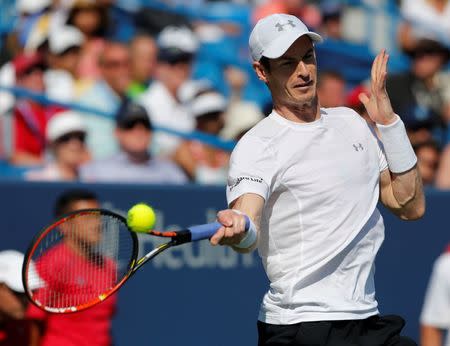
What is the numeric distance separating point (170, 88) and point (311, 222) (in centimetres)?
522

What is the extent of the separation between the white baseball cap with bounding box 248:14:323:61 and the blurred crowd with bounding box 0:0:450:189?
3.64 meters

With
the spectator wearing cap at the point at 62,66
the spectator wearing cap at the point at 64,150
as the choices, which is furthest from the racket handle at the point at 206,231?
the spectator wearing cap at the point at 62,66

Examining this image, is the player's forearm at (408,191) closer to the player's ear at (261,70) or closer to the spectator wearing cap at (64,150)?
the player's ear at (261,70)

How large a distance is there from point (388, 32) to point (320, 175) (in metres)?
7.27

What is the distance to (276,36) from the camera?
4.40m

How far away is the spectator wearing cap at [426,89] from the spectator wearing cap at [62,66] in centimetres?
276

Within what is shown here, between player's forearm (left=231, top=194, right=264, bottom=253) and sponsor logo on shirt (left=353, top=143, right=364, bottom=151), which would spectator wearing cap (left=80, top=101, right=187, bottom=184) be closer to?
sponsor logo on shirt (left=353, top=143, right=364, bottom=151)

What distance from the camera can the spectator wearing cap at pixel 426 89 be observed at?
10.0 metres

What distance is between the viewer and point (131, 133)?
8.12 meters

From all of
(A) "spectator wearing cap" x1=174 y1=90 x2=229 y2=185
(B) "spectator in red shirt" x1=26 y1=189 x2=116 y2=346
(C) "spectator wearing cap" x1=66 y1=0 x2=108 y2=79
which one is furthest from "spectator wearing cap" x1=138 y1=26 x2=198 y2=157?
(B) "spectator in red shirt" x1=26 y1=189 x2=116 y2=346

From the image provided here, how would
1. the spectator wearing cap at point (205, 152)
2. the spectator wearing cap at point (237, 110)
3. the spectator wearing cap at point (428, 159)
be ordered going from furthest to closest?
the spectator wearing cap at point (237, 110) < the spectator wearing cap at point (428, 159) < the spectator wearing cap at point (205, 152)

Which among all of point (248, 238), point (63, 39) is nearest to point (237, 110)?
point (63, 39)

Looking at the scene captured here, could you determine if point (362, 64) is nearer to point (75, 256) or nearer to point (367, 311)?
point (75, 256)

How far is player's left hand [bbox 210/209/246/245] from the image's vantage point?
3936 millimetres
